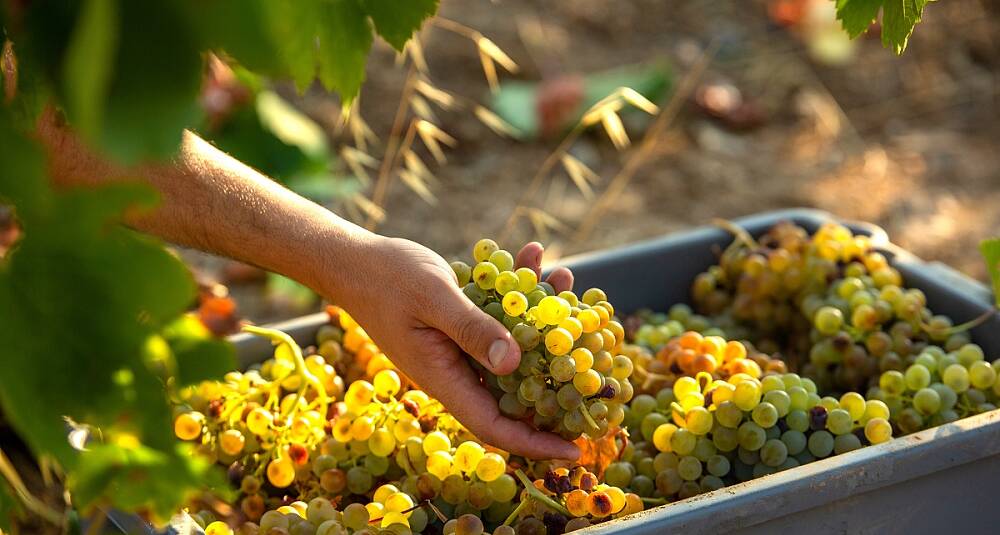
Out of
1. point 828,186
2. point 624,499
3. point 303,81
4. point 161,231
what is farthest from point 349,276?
point 828,186

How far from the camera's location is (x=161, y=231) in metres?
1.24

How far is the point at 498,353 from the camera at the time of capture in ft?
3.53

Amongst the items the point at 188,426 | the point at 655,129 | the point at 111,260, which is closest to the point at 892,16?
the point at 111,260

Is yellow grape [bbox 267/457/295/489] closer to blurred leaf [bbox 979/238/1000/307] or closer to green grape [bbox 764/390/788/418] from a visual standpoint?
green grape [bbox 764/390/788/418]

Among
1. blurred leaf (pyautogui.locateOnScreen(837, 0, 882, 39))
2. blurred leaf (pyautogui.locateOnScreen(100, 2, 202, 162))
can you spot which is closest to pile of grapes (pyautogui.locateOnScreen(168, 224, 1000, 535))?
blurred leaf (pyautogui.locateOnScreen(837, 0, 882, 39))

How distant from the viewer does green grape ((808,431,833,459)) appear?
1.23 m

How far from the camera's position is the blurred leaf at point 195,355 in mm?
550

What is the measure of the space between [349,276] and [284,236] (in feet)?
0.28

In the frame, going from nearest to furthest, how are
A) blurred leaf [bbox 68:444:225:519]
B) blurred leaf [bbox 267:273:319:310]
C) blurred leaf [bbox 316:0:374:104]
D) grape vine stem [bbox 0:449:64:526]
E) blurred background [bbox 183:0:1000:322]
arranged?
1. blurred leaf [bbox 68:444:225:519]
2. blurred leaf [bbox 316:0:374:104]
3. grape vine stem [bbox 0:449:64:526]
4. blurred leaf [bbox 267:273:319:310]
5. blurred background [bbox 183:0:1000:322]

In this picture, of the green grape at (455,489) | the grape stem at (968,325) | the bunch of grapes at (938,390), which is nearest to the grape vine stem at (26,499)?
the green grape at (455,489)

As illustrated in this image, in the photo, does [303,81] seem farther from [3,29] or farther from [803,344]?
[803,344]

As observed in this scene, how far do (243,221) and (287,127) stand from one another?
1.75m

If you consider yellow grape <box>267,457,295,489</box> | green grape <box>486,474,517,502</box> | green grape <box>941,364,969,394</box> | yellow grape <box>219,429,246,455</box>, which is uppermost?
green grape <box>941,364,969,394</box>

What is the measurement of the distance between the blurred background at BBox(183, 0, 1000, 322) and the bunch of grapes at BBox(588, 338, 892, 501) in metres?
1.38
